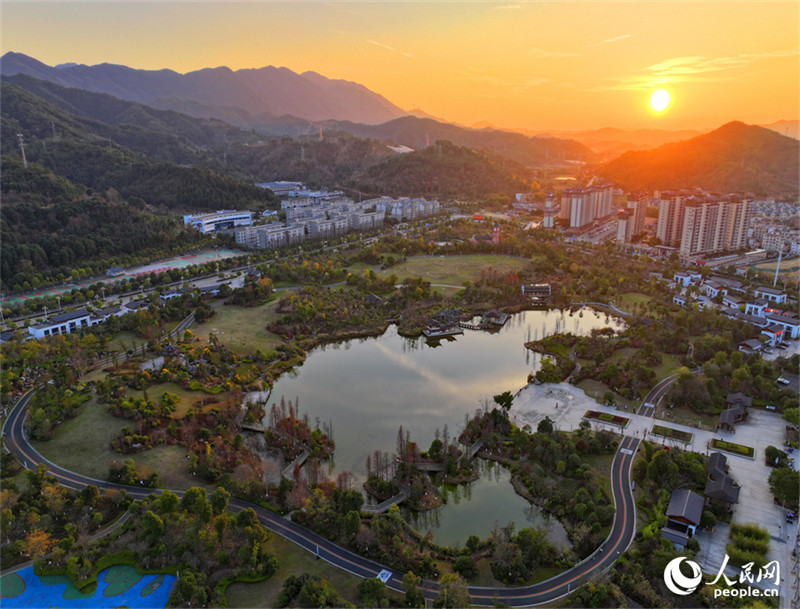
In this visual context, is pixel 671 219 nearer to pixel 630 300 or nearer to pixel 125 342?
pixel 630 300

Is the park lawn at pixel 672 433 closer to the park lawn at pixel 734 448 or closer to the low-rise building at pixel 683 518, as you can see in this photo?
the park lawn at pixel 734 448

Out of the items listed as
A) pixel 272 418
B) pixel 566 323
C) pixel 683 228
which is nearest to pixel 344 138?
pixel 683 228

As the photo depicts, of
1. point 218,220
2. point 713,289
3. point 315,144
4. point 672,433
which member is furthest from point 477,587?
point 315,144

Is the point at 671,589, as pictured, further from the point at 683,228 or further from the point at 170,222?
the point at 170,222

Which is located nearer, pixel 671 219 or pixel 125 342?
pixel 125 342

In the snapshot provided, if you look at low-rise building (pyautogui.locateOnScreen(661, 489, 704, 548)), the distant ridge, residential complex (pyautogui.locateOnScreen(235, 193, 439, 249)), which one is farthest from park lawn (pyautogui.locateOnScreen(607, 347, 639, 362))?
the distant ridge

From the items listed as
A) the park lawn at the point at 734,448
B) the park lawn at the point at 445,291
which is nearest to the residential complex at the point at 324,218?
the park lawn at the point at 445,291
